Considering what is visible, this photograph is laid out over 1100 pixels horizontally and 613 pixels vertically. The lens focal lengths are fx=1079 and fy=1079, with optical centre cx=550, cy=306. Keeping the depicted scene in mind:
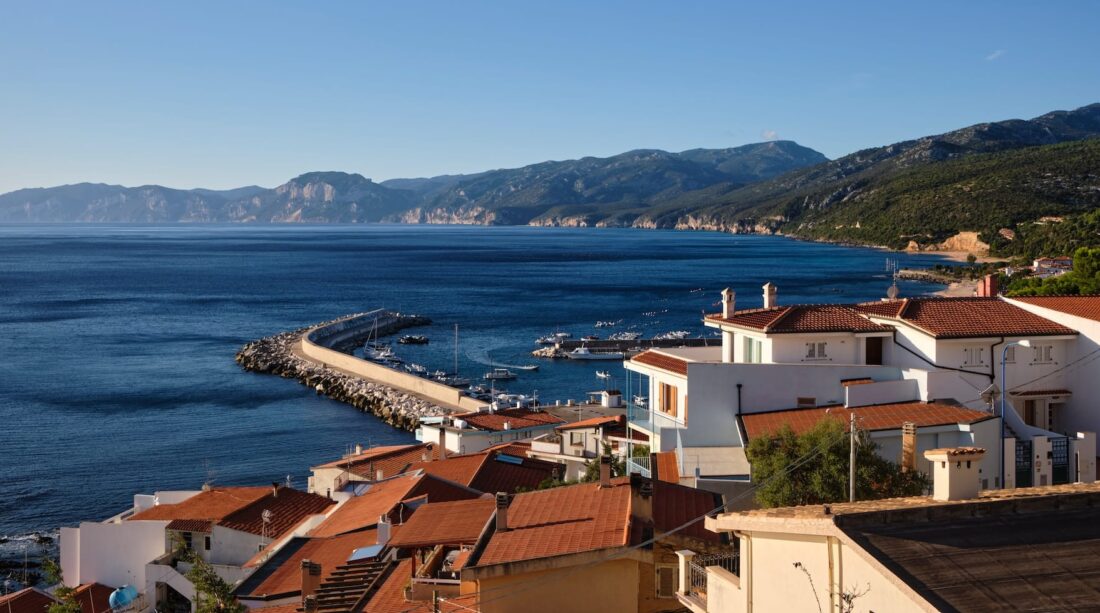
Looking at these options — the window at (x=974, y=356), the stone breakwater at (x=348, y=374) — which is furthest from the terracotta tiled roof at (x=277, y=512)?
the stone breakwater at (x=348, y=374)

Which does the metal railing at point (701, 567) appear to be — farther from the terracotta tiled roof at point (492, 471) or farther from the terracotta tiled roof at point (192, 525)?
the terracotta tiled roof at point (192, 525)

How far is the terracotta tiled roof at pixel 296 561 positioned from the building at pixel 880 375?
13.3 ft

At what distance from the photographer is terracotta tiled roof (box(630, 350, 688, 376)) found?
16688 mm

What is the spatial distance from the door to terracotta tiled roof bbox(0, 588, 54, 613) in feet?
43.0

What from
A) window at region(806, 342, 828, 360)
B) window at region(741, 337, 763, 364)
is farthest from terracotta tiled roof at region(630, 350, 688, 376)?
window at region(806, 342, 828, 360)

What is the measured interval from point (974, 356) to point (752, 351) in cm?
345

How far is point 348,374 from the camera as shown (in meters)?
51.8

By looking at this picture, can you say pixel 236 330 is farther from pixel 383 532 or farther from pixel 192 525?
pixel 383 532

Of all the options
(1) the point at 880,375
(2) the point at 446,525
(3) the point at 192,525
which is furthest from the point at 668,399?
(3) the point at 192,525

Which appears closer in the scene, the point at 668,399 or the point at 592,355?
the point at 668,399

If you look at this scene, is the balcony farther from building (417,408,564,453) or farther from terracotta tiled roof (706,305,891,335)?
building (417,408,564,453)

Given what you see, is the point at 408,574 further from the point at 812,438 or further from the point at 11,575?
the point at 11,575

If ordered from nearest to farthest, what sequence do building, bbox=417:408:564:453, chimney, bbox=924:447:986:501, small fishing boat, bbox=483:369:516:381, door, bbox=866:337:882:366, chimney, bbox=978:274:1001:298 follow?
chimney, bbox=924:447:986:501 → door, bbox=866:337:882:366 → chimney, bbox=978:274:1001:298 → building, bbox=417:408:564:453 → small fishing boat, bbox=483:369:516:381

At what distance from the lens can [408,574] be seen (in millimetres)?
10203
